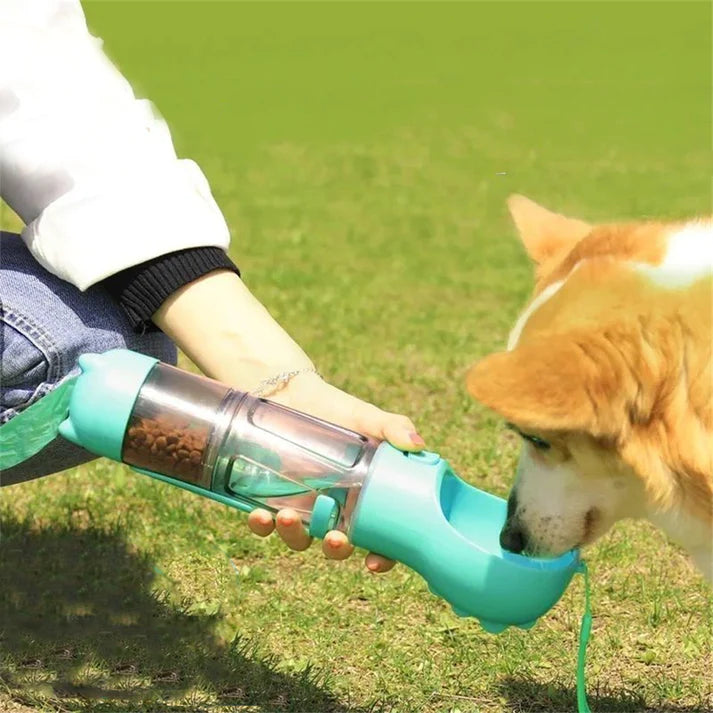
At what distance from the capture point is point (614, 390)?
7.98ft

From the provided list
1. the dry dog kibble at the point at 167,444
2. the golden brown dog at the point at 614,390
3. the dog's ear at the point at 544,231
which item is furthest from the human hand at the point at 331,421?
the dog's ear at the point at 544,231

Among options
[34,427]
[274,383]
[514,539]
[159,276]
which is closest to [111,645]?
[34,427]

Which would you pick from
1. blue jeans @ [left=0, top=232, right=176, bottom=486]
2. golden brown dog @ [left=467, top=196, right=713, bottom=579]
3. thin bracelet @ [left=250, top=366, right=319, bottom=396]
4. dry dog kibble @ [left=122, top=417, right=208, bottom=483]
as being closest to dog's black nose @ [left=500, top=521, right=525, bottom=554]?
golden brown dog @ [left=467, top=196, right=713, bottom=579]

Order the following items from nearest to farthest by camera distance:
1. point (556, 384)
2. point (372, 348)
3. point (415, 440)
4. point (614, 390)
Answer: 1. point (556, 384)
2. point (614, 390)
3. point (415, 440)
4. point (372, 348)

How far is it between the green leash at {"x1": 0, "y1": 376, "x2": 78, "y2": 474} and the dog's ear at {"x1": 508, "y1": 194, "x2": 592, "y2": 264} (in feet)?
4.12

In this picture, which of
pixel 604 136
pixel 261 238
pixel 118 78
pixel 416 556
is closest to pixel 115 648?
pixel 416 556

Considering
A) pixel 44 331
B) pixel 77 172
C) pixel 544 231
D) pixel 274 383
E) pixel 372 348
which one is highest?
pixel 77 172

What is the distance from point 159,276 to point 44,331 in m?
0.35

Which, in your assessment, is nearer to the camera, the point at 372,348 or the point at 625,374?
the point at 625,374

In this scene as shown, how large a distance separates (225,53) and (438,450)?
44.7 ft

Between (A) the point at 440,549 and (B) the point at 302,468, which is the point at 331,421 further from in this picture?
(A) the point at 440,549

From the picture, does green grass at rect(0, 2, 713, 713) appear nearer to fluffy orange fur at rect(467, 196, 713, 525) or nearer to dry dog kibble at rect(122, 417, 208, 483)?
dry dog kibble at rect(122, 417, 208, 483)

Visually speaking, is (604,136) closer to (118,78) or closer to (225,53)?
(225,53)

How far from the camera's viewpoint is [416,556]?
2.80m
